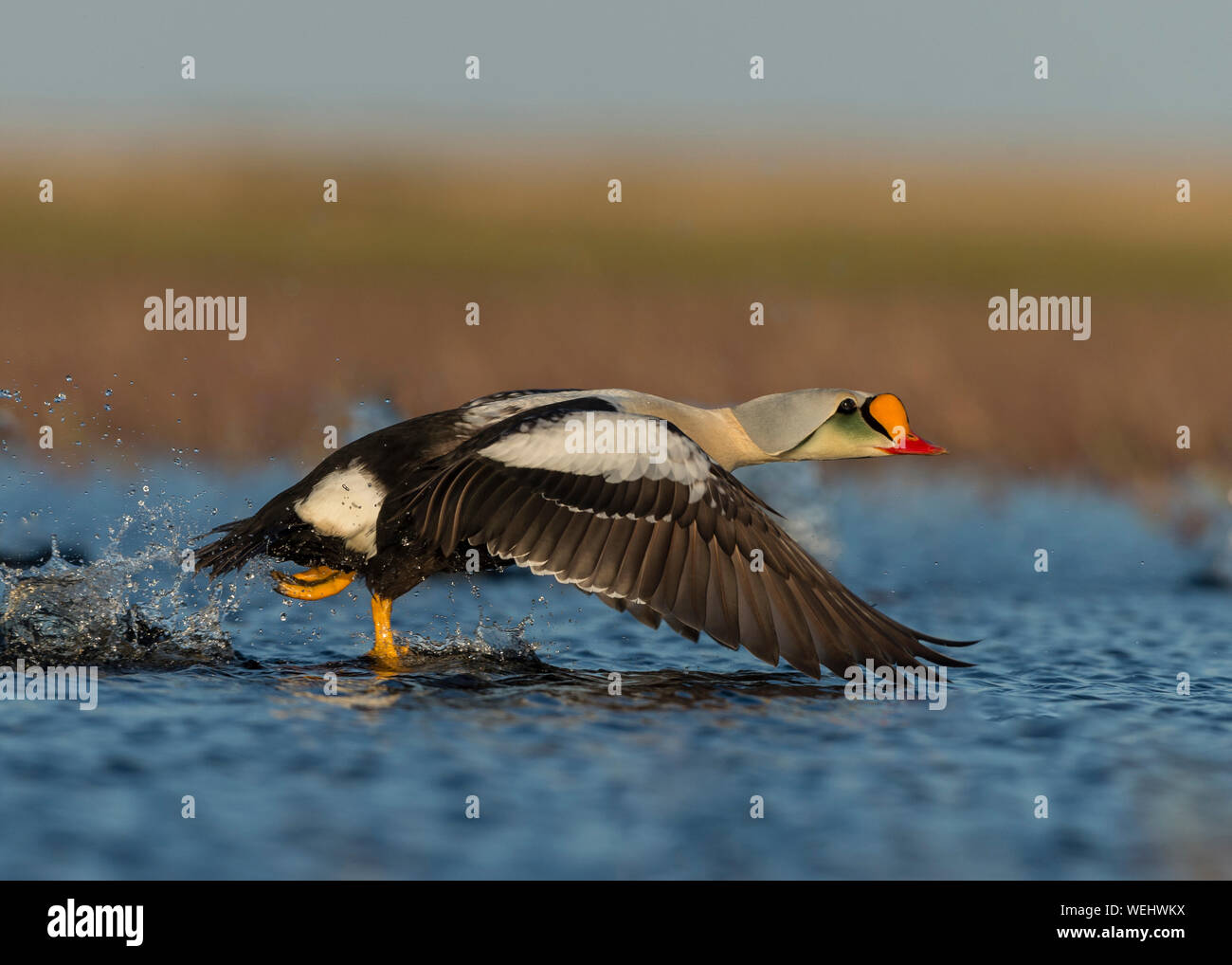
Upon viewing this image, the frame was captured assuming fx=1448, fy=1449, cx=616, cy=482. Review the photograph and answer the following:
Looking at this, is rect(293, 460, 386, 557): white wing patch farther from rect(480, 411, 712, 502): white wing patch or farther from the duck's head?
the duck's head

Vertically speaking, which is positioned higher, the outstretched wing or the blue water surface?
the outstretched wing

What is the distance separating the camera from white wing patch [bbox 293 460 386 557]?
23.1 feet

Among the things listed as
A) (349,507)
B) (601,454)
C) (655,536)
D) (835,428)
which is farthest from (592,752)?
(835,428)

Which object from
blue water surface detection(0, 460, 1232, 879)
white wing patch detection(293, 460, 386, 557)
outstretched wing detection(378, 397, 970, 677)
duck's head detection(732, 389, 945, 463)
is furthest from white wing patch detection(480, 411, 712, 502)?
blue water surface detection(0, 460, 1232, 879)

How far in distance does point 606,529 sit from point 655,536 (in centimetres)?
22

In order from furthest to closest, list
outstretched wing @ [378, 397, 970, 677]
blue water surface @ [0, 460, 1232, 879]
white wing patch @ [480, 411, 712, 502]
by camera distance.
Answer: white wing patch @ [480, 411, 712, 502]
outstretched wing @ [378, 397, 970, 677]
blue water surface @ [0, 460, 1232, 879]

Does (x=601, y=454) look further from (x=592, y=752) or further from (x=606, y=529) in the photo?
(x=592, y=752)

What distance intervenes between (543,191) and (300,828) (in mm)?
37747

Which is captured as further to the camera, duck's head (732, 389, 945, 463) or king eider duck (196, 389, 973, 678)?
duck's head (732, 389, 945, 463)

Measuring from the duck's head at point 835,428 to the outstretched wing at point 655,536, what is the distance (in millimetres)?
802

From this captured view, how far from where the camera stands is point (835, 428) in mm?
7250

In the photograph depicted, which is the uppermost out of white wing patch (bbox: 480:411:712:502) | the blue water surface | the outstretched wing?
white wing patch (bbox: 480:411:712:502)

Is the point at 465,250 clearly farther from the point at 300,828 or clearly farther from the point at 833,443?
the point at 300,828

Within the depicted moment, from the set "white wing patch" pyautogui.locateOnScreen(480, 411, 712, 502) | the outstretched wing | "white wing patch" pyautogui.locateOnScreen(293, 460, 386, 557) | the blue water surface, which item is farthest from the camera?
"white wing patch" pyautogui.locateOnScreen(293, 460, 386, 557)
